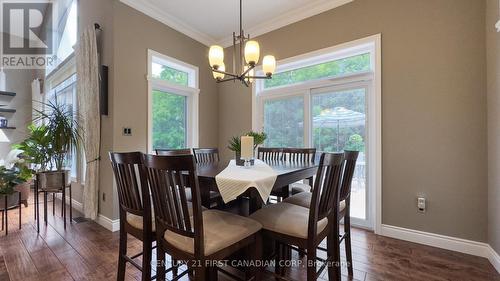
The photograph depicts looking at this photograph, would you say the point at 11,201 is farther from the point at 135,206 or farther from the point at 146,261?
the point at 146,261

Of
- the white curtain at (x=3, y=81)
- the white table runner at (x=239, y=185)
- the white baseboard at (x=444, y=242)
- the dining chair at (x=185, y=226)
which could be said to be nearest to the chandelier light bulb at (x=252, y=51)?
the white table runner at (x=239, y=185)

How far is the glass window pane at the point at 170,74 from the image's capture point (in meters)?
3.26

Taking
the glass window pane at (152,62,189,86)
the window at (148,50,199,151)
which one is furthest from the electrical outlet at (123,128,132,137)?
the glass window pane at (152,62,189,86)

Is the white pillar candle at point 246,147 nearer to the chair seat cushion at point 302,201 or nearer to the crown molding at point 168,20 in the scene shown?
the chair seat cushion at point 302,201

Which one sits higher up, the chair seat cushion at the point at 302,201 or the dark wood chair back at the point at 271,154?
the dark wood chair back at the point at 271,154

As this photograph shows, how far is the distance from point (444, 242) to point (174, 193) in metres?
2.65

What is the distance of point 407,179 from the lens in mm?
2357

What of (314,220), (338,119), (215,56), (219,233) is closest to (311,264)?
(314,220)

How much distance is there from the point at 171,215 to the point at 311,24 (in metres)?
3.04

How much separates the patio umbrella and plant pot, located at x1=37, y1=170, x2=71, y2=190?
11.2ft

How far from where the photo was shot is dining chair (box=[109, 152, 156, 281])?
130cm

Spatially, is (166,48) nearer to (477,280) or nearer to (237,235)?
(237,235)

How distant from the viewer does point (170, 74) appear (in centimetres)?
343

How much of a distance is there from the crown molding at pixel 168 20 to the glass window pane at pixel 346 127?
221 cm
